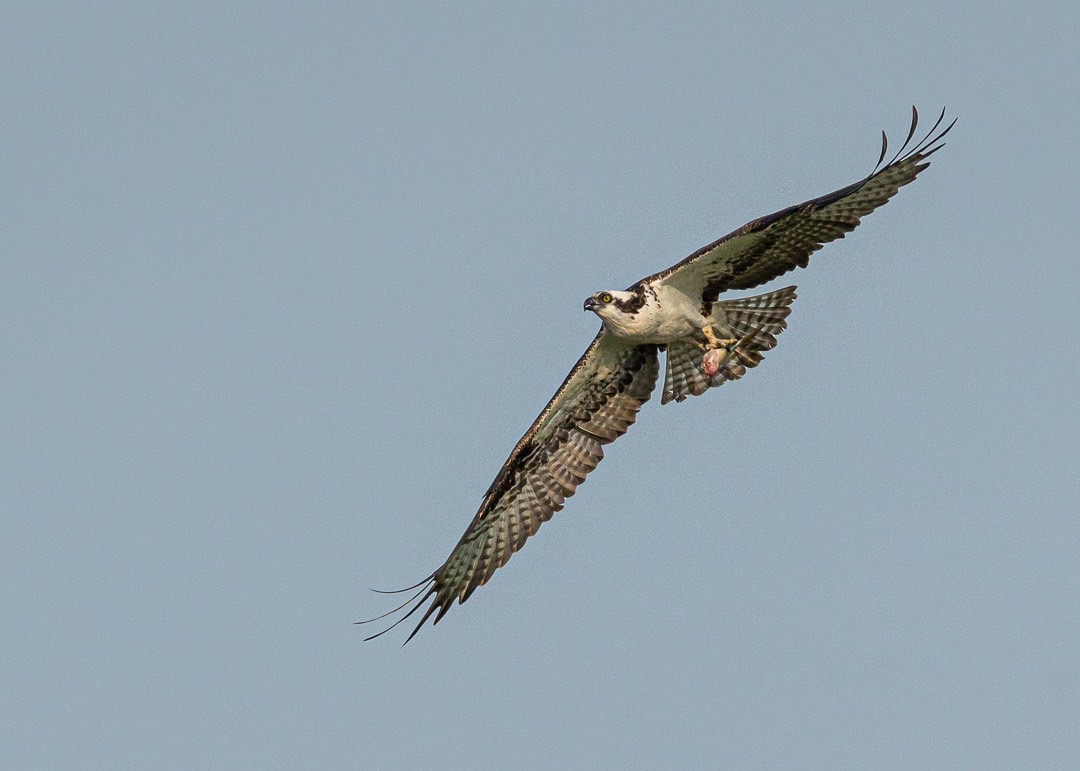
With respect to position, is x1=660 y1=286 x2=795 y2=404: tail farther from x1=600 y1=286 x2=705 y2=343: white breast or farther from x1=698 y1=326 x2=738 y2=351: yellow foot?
x1=600 y1=286 x2=705 y2=343: white breast

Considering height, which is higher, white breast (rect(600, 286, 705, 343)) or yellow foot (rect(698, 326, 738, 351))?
white breast (rect(600, 286, 705, 343))

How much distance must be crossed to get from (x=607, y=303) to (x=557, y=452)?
7.60 feet

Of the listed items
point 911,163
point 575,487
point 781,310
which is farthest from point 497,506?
point 911,163

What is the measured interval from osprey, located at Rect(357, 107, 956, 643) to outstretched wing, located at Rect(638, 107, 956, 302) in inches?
0.4

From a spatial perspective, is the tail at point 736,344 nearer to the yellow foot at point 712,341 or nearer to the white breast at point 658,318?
the yellow foot at point 712,341

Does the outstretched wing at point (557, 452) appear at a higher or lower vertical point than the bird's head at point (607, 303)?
lower

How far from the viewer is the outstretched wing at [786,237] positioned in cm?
1889

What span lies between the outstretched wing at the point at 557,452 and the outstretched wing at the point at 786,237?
4.12ft

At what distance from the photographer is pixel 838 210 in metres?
19.1

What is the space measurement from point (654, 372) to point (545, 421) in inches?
54.4

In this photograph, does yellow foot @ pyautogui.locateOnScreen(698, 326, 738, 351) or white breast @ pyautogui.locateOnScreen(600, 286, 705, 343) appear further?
yellow foot @ pyautogui.locateOnScreen(698, 326, 738, 351)

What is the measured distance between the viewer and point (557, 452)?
20781 mm

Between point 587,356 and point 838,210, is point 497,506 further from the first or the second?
point 838,210

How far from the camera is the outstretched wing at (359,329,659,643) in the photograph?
20.4 m
